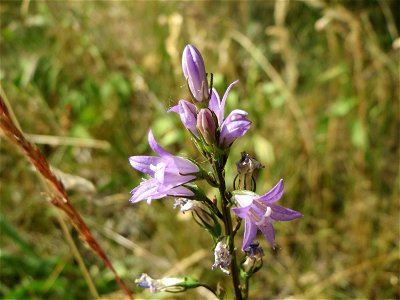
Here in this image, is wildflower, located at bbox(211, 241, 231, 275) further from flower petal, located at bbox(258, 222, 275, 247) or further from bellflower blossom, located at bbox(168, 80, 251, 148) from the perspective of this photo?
bellflower blossom, located at bbox(168, 80, 251, 148)

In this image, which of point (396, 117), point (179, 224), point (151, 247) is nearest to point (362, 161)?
point (396, 117)

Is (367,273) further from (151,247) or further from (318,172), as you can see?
(151,247)

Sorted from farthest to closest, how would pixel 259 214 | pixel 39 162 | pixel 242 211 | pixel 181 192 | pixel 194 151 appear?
pixel 194 151
pixel 39 162
pixel 181 192
pixel 259 214
pixel 242 211

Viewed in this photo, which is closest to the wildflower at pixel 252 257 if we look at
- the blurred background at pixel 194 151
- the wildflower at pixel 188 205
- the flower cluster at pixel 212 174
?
the flower cluster at pixel 212 174

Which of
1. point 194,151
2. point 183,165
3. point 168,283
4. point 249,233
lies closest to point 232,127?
point 183,165

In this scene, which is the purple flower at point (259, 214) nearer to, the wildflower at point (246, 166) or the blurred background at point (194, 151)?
the wildflower at point (246, 166)

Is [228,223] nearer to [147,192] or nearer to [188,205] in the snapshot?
[188,205]

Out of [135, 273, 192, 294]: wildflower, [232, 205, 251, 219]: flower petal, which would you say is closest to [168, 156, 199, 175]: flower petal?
[232, 205, 251, 219]: flower petal
